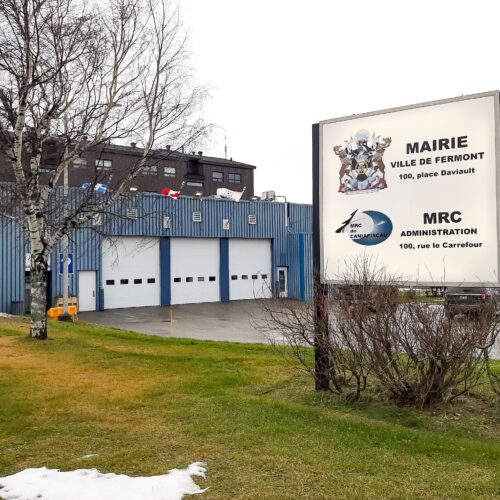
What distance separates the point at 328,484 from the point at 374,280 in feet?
11.8


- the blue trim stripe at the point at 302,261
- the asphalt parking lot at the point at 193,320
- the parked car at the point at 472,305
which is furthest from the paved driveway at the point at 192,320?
the parked car at the point at 472,305

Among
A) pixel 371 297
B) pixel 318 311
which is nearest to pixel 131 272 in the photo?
pixel 318 311

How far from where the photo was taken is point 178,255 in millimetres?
32156

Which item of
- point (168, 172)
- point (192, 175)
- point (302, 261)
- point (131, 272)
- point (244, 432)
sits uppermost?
point (192, 175)

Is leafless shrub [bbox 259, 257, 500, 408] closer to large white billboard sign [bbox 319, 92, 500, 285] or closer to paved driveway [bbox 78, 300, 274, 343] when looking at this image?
large white billboard sign [bbox 319, 92, 500, 285]

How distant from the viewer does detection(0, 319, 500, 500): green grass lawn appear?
4797 millimetres

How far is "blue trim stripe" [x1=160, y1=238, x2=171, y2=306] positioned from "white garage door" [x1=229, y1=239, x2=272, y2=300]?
15.0ft

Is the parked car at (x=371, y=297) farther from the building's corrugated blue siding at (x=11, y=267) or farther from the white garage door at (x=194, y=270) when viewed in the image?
the white garage door at (x=194, y=270)

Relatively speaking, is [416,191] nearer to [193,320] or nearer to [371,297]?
[371,297]

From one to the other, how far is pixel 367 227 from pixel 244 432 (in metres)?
3.75

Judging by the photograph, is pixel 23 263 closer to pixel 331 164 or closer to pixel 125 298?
pixel 125 298

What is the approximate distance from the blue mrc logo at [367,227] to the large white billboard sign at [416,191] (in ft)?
0.05

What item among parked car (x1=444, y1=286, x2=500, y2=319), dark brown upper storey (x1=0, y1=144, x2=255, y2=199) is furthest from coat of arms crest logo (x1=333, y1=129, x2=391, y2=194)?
dark brown upper storey (x1=0, y1=144, x2=255, y2=199)

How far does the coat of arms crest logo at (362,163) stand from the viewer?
27.6ft
